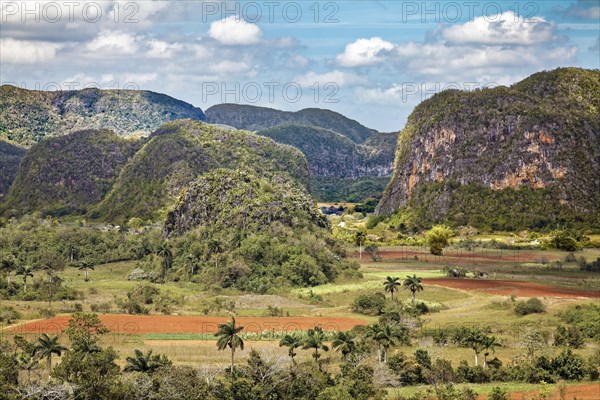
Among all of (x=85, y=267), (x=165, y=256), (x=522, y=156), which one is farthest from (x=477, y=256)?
(x=85, y=267)

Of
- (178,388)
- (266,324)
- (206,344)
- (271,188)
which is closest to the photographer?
(178,388)

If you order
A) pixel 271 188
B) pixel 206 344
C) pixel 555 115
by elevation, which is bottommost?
pixel 206 344

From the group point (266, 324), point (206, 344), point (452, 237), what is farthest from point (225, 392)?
point (452, 237)

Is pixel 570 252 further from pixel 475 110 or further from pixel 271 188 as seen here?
pixel 475 110

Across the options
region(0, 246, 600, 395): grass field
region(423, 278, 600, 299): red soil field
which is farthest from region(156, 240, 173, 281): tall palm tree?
region(423, 278, 600, 299): red soil field

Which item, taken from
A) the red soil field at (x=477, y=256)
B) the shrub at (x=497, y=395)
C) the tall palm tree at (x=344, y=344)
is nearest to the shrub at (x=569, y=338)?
the tall palm tree at (x=344, y=344)

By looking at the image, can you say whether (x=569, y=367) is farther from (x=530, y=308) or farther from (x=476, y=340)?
(x=530, y=308)

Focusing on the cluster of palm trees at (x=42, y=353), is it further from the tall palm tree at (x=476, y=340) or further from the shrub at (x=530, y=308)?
the shrub at (x=530, y=308)
